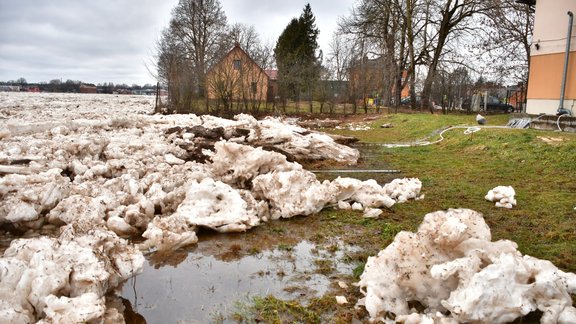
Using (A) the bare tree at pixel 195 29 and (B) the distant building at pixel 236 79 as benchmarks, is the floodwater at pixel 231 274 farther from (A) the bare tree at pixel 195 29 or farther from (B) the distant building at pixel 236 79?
(A) the bare tree at pixel 195 29

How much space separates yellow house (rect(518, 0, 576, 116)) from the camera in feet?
44.3

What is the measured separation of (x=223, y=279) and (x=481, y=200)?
13.5 ft

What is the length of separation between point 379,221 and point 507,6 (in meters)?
22.9

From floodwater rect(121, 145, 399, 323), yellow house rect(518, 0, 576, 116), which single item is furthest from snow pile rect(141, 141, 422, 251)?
yellow house rect(518, 0, 576, 116)

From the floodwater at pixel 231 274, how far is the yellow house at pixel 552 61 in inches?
494

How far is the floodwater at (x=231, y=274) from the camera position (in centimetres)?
333

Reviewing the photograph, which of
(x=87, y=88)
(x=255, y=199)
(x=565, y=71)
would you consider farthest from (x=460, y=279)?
(x=87, y=88)

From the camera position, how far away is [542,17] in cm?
1456

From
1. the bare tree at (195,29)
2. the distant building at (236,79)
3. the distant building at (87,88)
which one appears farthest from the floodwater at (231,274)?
the distant building at (87,88)

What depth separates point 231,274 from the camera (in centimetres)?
392

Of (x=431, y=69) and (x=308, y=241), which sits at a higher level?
(x=431, y=69)

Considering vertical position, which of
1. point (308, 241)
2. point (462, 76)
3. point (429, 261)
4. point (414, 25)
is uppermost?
point (414, 25)

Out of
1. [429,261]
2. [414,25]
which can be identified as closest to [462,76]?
[414,25]

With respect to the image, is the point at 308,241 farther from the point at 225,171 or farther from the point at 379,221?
the point at 225,171
